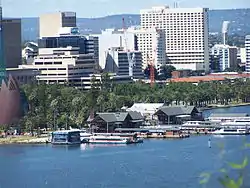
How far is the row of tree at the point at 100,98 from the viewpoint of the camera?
69.6ft

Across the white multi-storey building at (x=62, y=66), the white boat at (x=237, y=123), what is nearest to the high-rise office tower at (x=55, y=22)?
the white multi-storey building at (x=62, y=66)

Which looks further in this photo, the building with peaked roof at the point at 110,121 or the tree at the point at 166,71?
the tree at the point at 166,71

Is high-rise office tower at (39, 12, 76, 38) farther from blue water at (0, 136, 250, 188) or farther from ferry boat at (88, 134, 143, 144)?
blue water at (0, 136, 250, 188)

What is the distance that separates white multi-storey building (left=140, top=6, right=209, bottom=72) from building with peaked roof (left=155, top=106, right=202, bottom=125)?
22.6 meters

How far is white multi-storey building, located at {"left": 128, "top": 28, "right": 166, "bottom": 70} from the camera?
44344 mm

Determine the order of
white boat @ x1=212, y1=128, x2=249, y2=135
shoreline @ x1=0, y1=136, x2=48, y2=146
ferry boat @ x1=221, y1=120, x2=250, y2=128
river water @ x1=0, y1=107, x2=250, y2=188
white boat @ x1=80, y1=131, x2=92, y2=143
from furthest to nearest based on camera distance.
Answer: ferry boat @ x1=221, y1=120, x2=250, y2=128 → white boat @ x1=212, y1=128, x2=249, y2=135 → white boat @ x1=80, y1=131, x2=92, y2=143 → shoreline @ x1=0, y1=136, x2=48, y2=146 → river water @ x1=0, y1=107, x2=250, y2=188

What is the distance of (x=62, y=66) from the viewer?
3328cm

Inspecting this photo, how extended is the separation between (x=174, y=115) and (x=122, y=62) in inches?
668

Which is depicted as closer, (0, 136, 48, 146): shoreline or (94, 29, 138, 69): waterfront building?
(0, 136, 48, 146): shoreline

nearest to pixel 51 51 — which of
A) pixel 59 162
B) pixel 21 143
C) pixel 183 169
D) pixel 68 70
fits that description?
pixel 68 70

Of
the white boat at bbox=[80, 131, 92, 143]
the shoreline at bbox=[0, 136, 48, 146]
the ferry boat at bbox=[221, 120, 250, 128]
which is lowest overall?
the shoreline at bbox=[0, 136, 48, 146]

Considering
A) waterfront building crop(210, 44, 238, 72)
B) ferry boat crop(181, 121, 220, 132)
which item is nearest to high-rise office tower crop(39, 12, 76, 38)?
waterfront building crop(210, 44, 238, 72)

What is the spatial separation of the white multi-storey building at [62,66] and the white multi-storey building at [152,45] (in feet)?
31.7

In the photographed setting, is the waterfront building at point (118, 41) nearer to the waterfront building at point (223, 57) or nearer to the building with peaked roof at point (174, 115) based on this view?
the waterfront building at point (223, 57)
